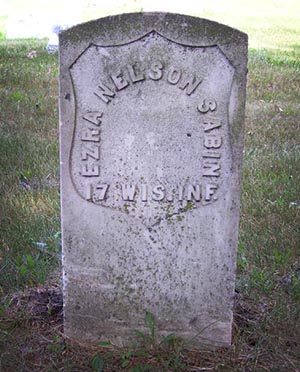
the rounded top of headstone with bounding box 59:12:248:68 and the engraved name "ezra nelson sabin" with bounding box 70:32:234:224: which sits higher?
the rounded top of headstone with bounding box 59:12:248:68

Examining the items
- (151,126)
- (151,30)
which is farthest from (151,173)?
(151,30)

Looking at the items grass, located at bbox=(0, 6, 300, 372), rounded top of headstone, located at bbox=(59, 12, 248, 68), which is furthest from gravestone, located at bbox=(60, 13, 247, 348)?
grass, located at bbox=(0, 6, 300, 372)

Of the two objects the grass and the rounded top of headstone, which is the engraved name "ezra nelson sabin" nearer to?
the rounded top of headstone

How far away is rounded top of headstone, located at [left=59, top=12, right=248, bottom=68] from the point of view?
8.36 ft

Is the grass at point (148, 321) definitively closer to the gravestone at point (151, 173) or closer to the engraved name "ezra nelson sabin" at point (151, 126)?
the gravestone at point (151, 173)

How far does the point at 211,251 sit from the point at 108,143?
0.65m

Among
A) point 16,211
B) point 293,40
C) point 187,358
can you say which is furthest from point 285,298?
point 293,40

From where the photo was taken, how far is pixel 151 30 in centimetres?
255

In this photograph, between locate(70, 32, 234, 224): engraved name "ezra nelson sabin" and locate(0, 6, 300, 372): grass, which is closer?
locate(70, 32, 234, 224): engraved name "ezra nelson sabin"

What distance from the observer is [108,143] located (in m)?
2.66

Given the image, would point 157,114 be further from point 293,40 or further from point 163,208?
point 293,40

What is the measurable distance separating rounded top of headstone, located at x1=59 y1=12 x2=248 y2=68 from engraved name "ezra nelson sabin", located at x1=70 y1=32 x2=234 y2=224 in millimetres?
29

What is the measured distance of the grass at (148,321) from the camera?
2824 millimetres

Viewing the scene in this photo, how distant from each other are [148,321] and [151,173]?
68 cm
